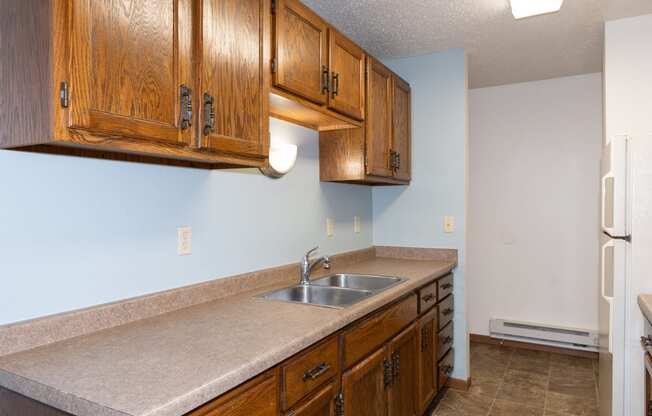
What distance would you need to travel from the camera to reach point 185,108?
1.35 metres

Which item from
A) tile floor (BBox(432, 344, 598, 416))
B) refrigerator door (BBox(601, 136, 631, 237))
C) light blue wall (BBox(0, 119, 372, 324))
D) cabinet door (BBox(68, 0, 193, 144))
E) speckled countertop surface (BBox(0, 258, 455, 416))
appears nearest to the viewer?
speckled countertop surface (BBox(0, 258, 455, 416))

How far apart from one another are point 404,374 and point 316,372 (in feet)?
3.08

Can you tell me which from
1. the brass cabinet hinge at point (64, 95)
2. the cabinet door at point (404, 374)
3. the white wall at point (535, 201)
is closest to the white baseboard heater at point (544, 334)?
the white wall at point (535, 201)

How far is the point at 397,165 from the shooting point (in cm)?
296

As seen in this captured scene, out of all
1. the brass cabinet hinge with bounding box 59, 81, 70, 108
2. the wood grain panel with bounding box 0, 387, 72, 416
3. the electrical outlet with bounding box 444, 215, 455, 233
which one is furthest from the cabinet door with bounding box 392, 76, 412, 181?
the wood grain panel with bounding box 0, 387, 72, 416

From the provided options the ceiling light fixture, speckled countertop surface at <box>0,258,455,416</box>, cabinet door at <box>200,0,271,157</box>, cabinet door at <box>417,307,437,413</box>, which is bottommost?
cabinet door at <box>417,307,437,413</box>

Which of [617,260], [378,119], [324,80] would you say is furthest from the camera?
[378,119]

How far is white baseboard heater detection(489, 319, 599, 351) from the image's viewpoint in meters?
3.67

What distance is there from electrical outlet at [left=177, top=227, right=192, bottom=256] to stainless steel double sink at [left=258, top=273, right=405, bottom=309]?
15.6 inches

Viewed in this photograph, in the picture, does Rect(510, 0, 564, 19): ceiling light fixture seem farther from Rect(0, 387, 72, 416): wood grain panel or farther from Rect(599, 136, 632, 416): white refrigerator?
Rect(0, 387, 72, 416): wood grain panel

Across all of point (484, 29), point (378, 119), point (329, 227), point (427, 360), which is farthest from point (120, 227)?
point (484, 29)

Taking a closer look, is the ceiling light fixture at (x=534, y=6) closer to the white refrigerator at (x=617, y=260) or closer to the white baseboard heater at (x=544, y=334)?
the white refrigerator at (x=617, y=260)

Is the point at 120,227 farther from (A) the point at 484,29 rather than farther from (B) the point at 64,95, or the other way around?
(A) the point at 484,29

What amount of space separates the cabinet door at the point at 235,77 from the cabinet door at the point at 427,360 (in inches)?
58.3
